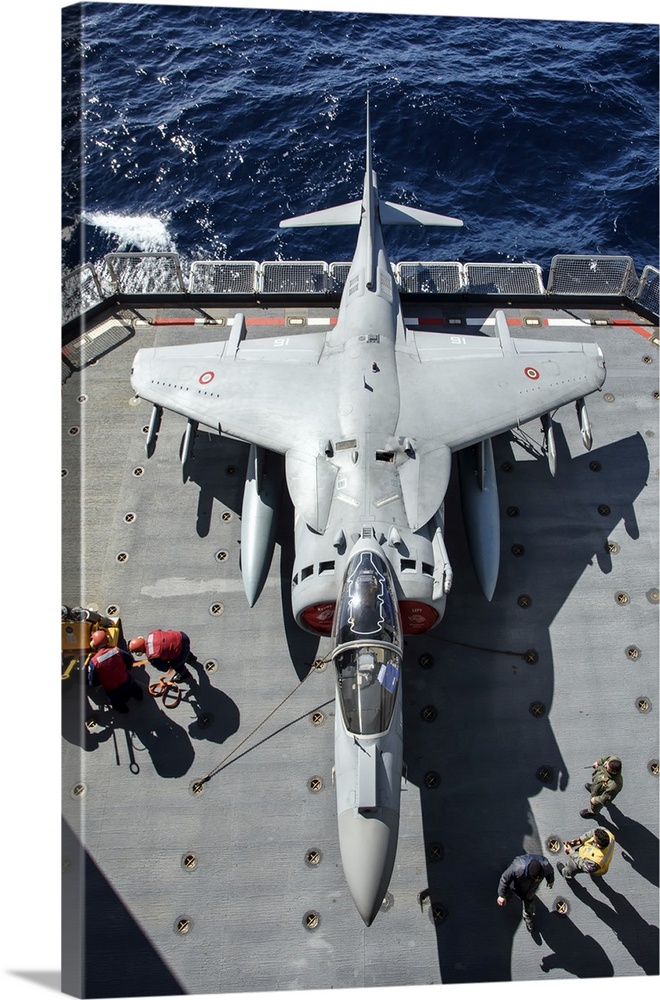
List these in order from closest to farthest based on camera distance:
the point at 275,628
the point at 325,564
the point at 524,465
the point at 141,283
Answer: the point at 325,564 → the point at 275,628 → the point at 524,465 → the point at 141,283

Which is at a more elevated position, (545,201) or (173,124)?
(173,124)

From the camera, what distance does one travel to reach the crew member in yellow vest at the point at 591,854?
9.80m

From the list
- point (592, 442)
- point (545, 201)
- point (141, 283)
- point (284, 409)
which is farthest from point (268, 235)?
point (592, 442)

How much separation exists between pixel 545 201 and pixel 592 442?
1343cm

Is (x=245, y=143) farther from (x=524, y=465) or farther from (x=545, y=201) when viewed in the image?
(x=524, y=465)

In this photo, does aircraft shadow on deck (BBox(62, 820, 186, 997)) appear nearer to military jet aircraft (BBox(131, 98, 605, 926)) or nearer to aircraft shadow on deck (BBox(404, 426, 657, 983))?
military jet aircraft (BBox(131, 98, 605, 926))

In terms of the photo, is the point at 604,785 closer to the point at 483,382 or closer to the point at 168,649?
the point at 168,649

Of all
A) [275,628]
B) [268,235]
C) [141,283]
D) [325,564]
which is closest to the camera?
[325,564]

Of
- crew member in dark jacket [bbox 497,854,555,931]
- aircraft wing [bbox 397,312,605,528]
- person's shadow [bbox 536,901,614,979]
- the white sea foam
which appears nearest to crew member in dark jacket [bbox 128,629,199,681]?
aircraft wing [bbox 397,312,605,528]

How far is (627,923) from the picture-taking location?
33.6 ft

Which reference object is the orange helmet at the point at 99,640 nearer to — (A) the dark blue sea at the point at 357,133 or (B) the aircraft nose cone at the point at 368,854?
(B) the aircraft nose cone at the point at 368,854

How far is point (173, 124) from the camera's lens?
27.0 meters

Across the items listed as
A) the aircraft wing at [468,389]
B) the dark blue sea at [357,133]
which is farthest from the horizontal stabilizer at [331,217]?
the dark blue sea at [357,133]

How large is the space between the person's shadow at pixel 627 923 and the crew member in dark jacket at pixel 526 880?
3.43 feet
